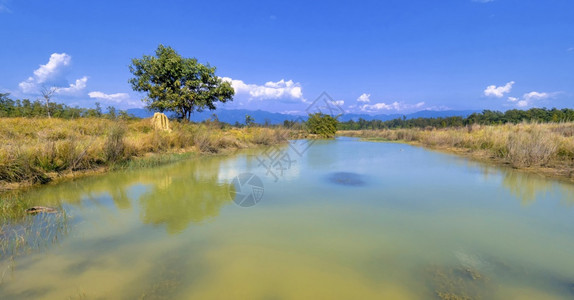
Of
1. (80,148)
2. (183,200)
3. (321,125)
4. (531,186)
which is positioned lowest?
(531,186)

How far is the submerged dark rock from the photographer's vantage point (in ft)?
22.5

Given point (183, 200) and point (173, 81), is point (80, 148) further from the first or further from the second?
point (173, 81)

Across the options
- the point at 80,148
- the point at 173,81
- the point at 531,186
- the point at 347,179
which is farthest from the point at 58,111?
the point at 531,186

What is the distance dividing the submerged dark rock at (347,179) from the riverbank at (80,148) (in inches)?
258

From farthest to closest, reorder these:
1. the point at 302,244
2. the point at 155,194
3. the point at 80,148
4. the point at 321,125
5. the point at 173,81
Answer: the point at 321,125 → the point at 173,81 → the point at 80,148 → the point at 155,194 → the point at 302,244

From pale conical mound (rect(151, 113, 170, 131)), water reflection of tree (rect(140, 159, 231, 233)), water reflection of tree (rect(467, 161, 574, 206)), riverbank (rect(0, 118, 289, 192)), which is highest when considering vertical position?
pale conical mound (rect(151, 113, 170, 131))

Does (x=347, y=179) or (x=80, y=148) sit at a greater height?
(x=80, y=148)

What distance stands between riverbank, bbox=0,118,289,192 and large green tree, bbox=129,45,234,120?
3.56 m

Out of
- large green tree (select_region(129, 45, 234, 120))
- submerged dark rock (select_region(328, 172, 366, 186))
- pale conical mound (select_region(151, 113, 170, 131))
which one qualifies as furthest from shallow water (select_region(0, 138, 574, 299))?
large green tree (select_region(129, 45, 234, 120))

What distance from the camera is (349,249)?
3.18 metres

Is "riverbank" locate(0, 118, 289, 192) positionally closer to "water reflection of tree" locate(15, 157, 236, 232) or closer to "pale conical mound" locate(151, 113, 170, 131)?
"pale conical mound" locate(151, 113, 170, 131)

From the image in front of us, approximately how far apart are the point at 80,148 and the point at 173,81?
12638 mm

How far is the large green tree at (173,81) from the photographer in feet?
57.0

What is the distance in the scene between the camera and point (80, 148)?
692 centimetres
